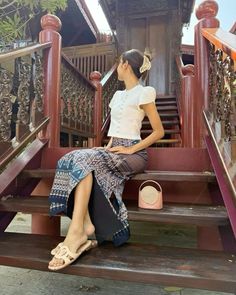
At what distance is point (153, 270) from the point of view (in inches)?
39.4

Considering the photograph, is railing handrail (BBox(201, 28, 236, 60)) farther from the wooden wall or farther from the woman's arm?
the wooden wall

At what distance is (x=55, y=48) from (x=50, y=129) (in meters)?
0.64

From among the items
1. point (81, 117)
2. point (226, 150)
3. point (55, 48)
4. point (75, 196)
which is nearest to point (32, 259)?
point (75, 196)

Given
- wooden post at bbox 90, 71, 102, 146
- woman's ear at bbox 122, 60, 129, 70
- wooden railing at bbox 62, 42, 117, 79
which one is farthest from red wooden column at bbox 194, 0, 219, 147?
wooden railing at bbox 62, 42, 117, 79

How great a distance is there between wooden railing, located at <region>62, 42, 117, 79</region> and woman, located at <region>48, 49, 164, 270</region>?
15.3 ft

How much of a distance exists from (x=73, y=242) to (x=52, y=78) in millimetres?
1401

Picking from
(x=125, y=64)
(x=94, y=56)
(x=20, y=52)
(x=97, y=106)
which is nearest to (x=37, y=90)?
(x=20, y=52)

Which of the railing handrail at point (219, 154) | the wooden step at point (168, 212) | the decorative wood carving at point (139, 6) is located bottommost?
the wooden step at point (168, 212)

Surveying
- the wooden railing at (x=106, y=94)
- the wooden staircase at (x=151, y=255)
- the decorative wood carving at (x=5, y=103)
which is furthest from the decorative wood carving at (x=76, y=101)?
the wooden staircase at (x=151, y=255)

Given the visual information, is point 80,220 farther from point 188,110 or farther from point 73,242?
point 188,110

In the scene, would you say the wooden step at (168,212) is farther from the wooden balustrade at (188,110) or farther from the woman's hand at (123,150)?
the wooden balustrade at (188,110)

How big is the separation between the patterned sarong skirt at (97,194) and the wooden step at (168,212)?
0.30ft

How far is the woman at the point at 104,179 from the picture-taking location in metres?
1.15

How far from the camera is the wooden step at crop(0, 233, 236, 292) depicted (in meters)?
0.95
